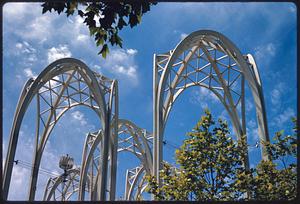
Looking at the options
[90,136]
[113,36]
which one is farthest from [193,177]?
[90,136]

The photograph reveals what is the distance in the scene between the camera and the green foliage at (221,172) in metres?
16.3

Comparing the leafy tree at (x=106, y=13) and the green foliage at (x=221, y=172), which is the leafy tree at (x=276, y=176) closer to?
the green foliage at (x=221, y=172)

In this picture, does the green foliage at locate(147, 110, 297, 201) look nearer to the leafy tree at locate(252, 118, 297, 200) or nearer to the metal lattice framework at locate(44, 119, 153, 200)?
the leafy tree at locate(252, 118, 297, 200)

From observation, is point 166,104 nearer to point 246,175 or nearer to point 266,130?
point 266,130

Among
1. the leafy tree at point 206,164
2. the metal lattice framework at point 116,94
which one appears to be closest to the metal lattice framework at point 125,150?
the metal lattice framework at point 116,94

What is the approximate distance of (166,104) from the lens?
32812mm

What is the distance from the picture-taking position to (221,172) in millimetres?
16641

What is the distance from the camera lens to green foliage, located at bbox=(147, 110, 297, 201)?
16266 mm

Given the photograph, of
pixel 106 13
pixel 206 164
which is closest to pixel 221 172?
pixel 206 164

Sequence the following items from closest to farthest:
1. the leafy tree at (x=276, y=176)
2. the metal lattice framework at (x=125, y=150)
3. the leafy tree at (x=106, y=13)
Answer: the leafy tree at (x=106, y=13)
the leafy tree at (x=276, y=176)
the metal lattice framework at (x=125, y=150)

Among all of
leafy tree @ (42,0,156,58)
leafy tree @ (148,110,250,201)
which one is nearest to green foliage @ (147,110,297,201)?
leafy tree @ (148,110,250,201)

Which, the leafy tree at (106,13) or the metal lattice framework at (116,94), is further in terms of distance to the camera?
the metal lattice framework at (116,94)

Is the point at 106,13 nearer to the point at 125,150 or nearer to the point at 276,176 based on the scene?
the point at 276,176

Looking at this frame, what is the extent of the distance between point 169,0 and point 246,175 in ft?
43.2
